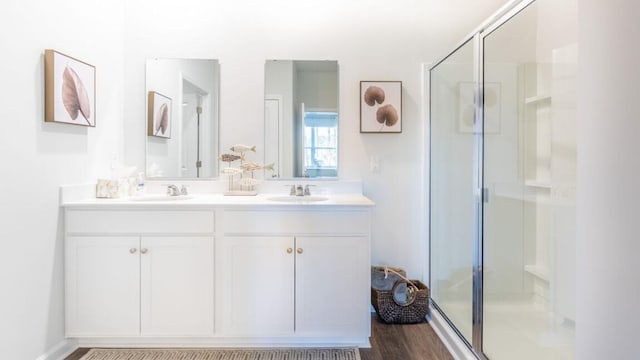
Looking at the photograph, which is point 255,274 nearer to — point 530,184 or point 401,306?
point 401,306

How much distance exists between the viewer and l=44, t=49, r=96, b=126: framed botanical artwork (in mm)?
1958

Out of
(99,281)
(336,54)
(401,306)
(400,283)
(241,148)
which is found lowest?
(401,306)

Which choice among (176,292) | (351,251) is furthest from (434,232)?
(176,292)

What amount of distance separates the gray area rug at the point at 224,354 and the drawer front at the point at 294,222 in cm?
67

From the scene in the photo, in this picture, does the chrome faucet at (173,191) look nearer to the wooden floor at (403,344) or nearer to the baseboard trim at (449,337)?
the wooden floor at (403,344)

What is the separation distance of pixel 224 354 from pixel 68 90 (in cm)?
166

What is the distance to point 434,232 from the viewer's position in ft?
8.63

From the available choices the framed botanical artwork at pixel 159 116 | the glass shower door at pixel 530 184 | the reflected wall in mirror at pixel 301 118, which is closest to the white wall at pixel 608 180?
the glass shower door at pixel 530 184

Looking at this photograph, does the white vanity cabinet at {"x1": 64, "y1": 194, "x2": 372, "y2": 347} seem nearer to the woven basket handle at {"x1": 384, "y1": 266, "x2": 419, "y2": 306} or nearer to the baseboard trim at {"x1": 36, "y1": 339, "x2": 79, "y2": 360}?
the baseboard trim at {"x1": 36, "y1": 339, "x2": 79, "y2": 360}

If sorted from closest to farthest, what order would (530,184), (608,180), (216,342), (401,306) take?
(608,180) < (530,184) < (216,342) < (401,306)

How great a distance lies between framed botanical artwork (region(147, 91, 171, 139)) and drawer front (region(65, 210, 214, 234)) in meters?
0.78

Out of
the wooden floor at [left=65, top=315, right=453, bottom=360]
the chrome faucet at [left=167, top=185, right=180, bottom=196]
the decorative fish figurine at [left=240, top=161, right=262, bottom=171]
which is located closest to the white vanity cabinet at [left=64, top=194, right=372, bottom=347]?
the wooden floor at [left=65, top=315, right=453, bottom=360]

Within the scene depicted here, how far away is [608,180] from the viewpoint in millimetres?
887

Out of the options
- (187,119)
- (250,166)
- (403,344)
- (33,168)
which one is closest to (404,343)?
(403,344)
